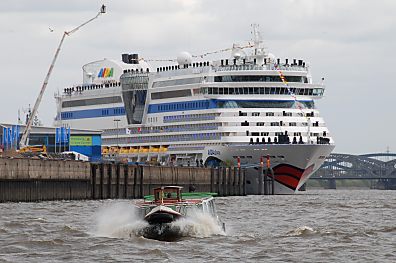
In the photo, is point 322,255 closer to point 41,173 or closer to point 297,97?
point 41,173

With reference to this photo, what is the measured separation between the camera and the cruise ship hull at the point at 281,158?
386 feet

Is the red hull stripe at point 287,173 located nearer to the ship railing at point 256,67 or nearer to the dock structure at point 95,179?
the dock structure at point 95,179

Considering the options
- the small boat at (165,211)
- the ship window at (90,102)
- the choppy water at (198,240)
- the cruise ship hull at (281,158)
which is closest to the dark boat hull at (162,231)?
the small boat at (165,211)

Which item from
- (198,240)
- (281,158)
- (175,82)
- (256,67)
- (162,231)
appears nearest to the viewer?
(162,231)

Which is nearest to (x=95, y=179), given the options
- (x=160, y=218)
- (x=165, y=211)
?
(x=160, y=218)

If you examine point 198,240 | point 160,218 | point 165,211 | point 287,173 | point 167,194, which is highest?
point 287,173

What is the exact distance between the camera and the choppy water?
4359 cm

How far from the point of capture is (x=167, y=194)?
49312 millimetres

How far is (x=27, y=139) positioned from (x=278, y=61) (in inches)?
1030

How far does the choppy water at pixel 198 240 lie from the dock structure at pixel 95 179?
13.5 metres

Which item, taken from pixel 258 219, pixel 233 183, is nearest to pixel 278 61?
pixel 233 183

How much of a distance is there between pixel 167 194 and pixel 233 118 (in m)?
70.7

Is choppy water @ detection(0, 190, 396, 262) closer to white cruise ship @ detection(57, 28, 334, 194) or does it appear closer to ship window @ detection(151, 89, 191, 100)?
white cruise ship @ detection(57, 28, 334, 194)

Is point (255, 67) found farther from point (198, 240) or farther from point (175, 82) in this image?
point (198, 240)
